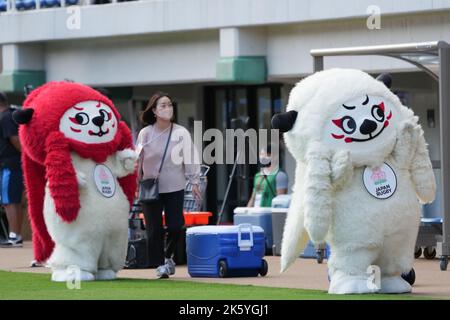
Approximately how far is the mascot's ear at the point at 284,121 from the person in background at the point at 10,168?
26.0 feet

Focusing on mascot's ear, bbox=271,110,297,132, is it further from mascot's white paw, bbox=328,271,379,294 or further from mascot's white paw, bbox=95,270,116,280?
mascot's white paw, bbox=95,270,116,280

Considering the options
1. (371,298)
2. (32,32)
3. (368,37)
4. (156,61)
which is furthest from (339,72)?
(32,32)

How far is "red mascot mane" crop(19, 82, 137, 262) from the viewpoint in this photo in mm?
12141

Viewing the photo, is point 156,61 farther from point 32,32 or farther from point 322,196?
point 322,196

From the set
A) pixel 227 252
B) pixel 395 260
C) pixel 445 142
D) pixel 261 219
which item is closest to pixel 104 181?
pixel 227 252

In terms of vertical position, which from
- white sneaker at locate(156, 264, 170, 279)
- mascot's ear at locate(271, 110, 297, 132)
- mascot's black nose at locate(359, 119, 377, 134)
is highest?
mascot's ear at locate(271, 110, 297, 132)

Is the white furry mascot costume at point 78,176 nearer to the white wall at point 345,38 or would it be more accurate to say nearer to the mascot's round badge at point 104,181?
the mascot's round badge at point 104,181

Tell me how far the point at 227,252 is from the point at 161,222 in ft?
2.59

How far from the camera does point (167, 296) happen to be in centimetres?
1066

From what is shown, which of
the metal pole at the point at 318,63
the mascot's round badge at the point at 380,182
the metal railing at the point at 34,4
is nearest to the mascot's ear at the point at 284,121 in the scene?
the mascot's round badge at the point at 380,182

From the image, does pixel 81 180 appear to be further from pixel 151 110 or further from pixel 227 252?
pixel 227 252

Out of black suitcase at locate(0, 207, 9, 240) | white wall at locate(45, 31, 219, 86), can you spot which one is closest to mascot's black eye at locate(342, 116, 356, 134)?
black suitcase at locate(0, 207, 9, 240)

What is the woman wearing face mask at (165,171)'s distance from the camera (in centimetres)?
1318

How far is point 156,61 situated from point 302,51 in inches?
123
